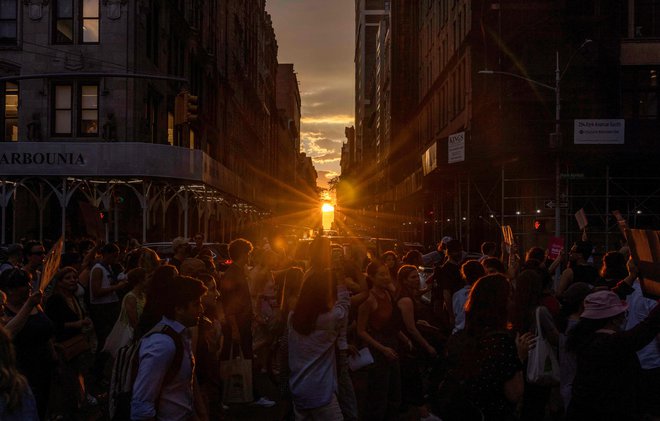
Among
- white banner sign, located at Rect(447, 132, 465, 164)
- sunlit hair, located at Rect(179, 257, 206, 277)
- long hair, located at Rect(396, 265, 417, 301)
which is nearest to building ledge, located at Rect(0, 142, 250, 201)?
white banner sign, located at Rect(447, 132, 465, 164)

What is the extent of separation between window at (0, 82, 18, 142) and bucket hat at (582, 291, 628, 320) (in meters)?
29.4

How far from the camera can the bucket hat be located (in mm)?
5777

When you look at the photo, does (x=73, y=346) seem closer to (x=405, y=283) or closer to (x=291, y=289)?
(x=291, y=289)

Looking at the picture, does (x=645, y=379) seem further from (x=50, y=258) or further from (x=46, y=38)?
(x=46, y=38)

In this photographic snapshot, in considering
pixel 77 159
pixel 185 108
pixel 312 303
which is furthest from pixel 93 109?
pixel 312 303

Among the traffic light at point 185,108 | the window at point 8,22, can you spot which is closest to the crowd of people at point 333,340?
the traffic light at point 185,108

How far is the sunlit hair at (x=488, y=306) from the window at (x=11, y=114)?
96.0 ft

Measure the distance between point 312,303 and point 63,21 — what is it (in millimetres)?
28230

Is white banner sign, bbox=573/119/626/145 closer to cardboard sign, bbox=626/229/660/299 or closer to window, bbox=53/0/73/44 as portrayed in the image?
window, bbox=53/0/73/44

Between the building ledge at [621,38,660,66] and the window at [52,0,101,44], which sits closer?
the window at [52,0,101,44]

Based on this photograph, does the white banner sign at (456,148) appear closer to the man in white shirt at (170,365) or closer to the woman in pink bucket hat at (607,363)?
the woman in pink bucket hat at (607,363)

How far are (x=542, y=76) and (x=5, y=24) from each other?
24480 millimetres

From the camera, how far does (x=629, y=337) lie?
5.36 metres

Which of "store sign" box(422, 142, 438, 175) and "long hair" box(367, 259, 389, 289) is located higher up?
"store sign" box(422, 142, 438, 175)
